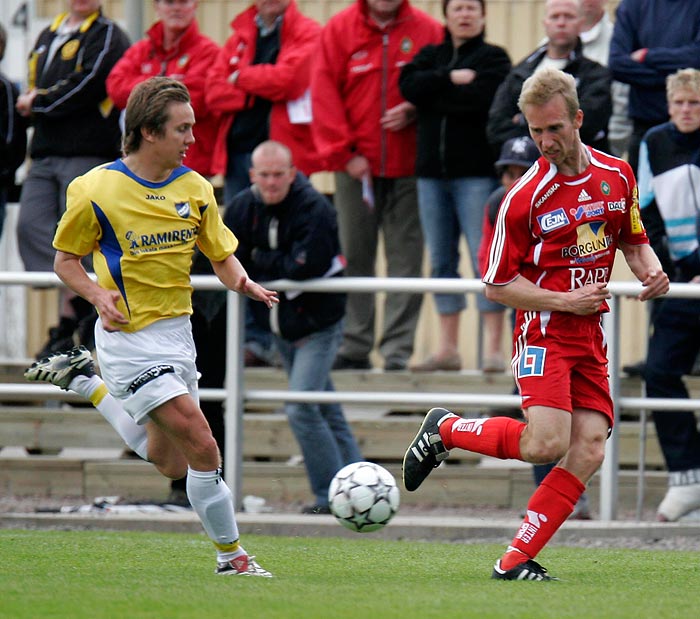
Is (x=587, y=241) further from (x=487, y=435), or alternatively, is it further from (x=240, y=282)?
(x=240, y=282)

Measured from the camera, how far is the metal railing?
8.52m

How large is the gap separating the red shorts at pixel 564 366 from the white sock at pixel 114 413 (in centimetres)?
188

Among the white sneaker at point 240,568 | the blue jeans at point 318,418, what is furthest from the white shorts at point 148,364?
the blue jeans at point 318,418

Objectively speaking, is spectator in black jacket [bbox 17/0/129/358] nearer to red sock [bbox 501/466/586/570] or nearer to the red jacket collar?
the red jacket collar

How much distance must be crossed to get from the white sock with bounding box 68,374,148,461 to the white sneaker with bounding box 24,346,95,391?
3cm

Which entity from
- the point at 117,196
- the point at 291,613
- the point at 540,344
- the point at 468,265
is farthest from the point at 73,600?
the point at 468,265

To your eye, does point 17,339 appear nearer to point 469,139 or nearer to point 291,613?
point 469,139

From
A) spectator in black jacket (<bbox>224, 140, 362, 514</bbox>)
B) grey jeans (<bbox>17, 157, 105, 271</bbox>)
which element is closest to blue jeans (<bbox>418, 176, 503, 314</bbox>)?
spectator in black jacket (<bbox>224, 140, 362, 514</bbox>)

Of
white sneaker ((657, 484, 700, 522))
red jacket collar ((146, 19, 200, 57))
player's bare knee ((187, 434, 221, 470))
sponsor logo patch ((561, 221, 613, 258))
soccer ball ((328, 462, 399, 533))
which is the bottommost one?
white sneaker ((657, 484, 700, 522))

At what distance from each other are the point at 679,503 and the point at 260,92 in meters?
3.98

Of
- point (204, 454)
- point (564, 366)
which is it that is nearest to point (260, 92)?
point (204, 454)

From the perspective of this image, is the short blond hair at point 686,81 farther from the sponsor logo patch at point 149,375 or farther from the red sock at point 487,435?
the sponsor logo patch at point 149,375

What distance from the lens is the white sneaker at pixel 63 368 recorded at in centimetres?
730

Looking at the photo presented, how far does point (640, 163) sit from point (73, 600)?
499 centimetres
